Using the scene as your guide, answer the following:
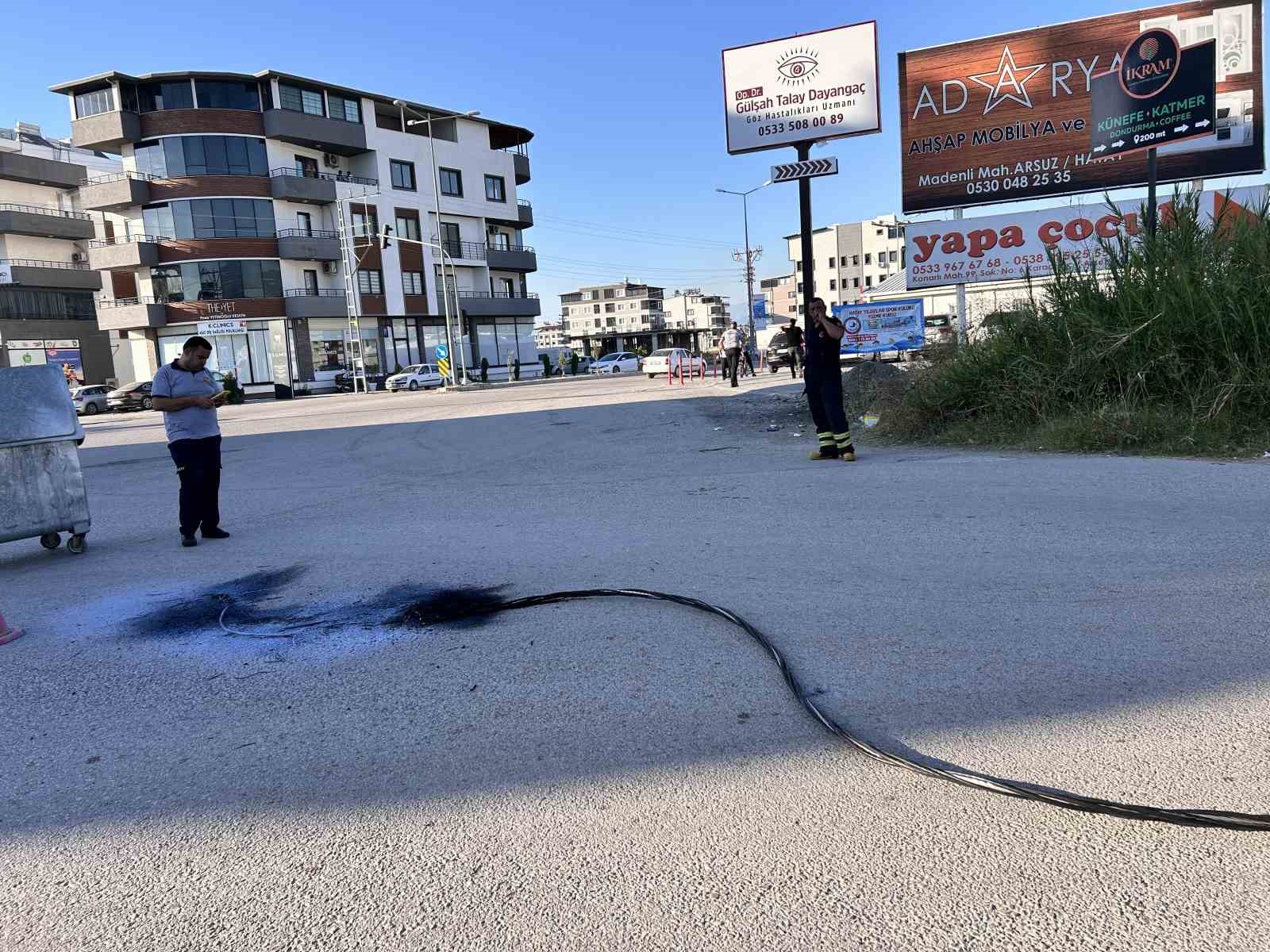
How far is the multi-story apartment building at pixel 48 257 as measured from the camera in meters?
54.3

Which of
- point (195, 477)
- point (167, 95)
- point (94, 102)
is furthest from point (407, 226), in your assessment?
point (195, 477)

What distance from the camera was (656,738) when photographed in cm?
334

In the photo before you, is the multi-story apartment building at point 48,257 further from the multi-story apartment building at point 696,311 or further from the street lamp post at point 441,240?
the multi-story apartment building at point 696,311

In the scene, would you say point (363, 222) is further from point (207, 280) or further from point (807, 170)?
point (807, 170)

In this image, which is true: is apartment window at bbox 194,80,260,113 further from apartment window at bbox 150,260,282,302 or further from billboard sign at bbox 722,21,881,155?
billboard sign at bbox 722,21,881,155

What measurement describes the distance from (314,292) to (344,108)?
497 inches

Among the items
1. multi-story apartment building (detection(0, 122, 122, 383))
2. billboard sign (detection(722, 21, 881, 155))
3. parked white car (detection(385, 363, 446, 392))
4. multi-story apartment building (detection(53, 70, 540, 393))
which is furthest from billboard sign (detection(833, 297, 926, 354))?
multi-story apartment building (detection(0, 122, 122, 383))

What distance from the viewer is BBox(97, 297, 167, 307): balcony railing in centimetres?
5131

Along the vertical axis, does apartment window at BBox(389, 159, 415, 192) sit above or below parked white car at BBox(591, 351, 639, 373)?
above

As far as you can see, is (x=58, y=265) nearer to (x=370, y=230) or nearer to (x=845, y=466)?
(x=370, y=230)

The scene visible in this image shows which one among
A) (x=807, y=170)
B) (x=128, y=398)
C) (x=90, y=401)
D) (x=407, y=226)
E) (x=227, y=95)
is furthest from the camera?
(x=407, y=226)

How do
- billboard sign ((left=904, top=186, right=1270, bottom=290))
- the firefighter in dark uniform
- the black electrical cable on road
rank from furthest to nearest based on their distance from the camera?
billboard sign ((left=904, top=186, right=1270, bottom=290)) < the firefighter in dark uniform < the black electrical cable on road

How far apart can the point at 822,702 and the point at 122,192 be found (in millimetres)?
56806

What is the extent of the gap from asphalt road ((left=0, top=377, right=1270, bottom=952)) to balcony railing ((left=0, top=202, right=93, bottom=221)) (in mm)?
62070
